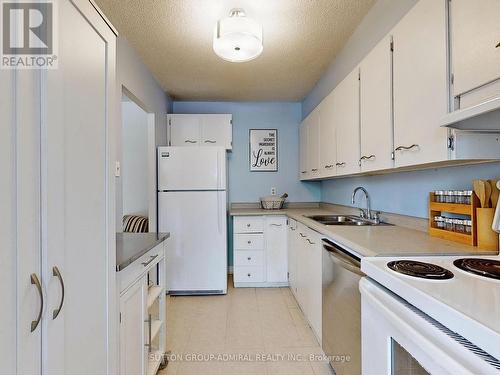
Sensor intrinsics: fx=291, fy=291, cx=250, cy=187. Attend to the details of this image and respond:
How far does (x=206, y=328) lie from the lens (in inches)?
98.0

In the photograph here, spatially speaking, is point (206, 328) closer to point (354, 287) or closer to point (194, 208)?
point (194, 208)

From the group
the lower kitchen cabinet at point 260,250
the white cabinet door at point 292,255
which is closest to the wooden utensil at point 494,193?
the white cabinet door at point 292,255

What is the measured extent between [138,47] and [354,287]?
8.40ft

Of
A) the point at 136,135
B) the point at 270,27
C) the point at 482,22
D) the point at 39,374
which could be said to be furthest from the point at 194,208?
the point at 482,22

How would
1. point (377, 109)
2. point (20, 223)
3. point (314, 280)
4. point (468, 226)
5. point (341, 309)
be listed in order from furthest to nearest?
point (314, 280) < point (377, 109) < point (341, 309) < point (468, 226) < point (20, 223)

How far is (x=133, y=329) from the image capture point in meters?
1.39

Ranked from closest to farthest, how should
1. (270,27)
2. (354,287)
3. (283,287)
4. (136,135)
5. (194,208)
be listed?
(354,287) < (270,27) < (194,208) < (283,287) < (136,135)

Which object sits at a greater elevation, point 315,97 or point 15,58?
point 315,97

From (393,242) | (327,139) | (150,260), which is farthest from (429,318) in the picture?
(327,139)

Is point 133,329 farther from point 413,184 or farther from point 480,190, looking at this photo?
point 413,184

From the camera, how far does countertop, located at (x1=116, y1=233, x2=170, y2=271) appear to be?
127cm

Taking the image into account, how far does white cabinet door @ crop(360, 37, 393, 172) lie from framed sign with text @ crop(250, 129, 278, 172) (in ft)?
7.43

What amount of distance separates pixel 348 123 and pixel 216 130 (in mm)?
2055

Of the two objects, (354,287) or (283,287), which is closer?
(354,287)
